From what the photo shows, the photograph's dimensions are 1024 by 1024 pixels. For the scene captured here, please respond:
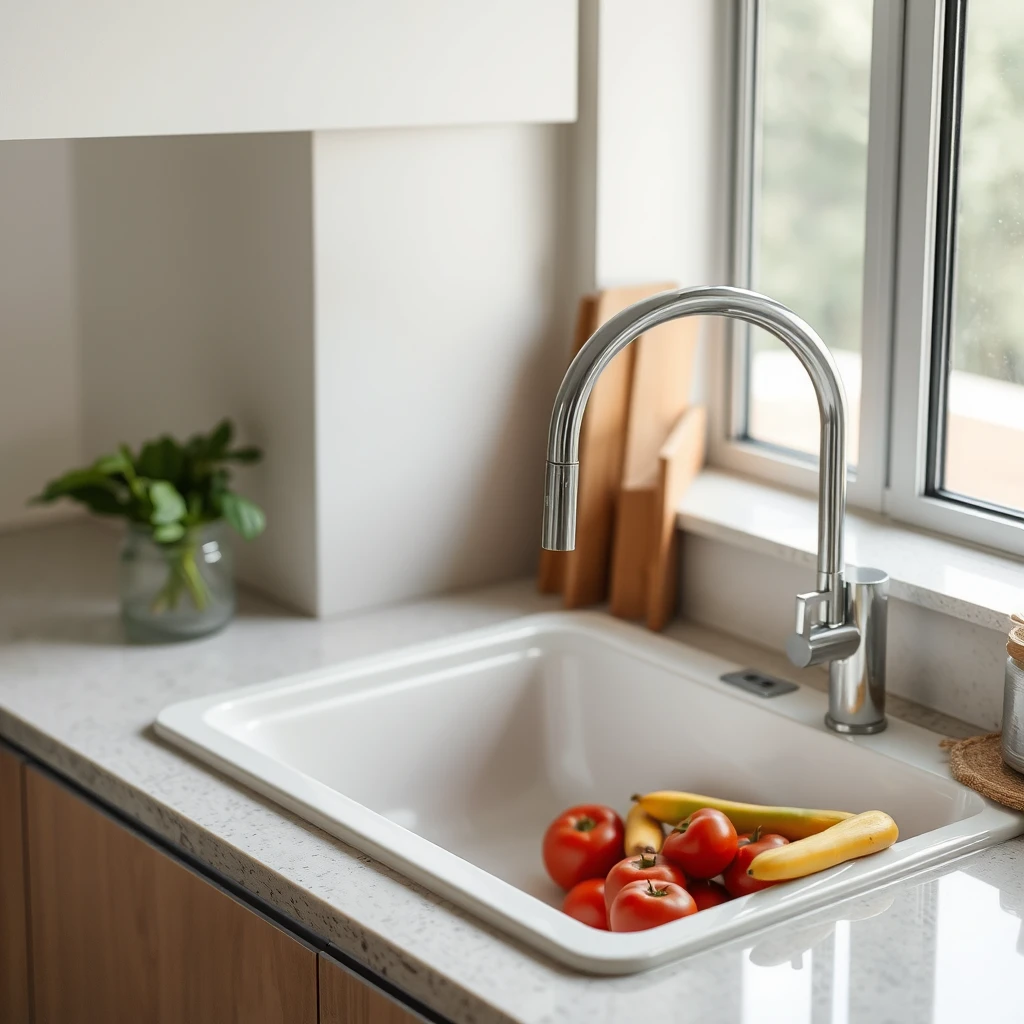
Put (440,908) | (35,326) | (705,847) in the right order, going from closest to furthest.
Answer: (440,908) < (705,847) < (35,326)

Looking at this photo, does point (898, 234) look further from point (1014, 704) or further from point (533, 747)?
point (533, 747)

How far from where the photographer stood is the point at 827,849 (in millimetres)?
1200

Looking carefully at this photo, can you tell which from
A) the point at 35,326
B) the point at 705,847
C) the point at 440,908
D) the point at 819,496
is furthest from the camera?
the point at 35,326

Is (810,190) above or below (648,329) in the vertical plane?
above

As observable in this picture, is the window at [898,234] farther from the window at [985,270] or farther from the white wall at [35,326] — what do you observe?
the white wall at [35,326]

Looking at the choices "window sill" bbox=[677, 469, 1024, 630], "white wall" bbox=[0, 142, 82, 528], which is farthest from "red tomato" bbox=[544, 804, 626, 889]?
"white wall" bbox=[0, 142, 82, 528]

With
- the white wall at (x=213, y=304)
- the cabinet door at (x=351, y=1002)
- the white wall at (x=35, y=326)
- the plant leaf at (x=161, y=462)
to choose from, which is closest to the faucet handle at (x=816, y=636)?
the cabinet door at (x=351, y=1002)

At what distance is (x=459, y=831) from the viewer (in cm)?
162

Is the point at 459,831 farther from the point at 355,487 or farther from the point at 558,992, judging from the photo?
the point at 558,992

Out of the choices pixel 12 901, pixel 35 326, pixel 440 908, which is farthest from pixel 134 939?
pixel 35 326

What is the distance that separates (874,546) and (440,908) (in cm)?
68

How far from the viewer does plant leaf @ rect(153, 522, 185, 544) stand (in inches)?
65.9

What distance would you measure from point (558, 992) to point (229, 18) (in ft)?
3.05

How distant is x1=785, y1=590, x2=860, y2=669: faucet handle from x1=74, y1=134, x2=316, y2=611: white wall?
2.01 feet
